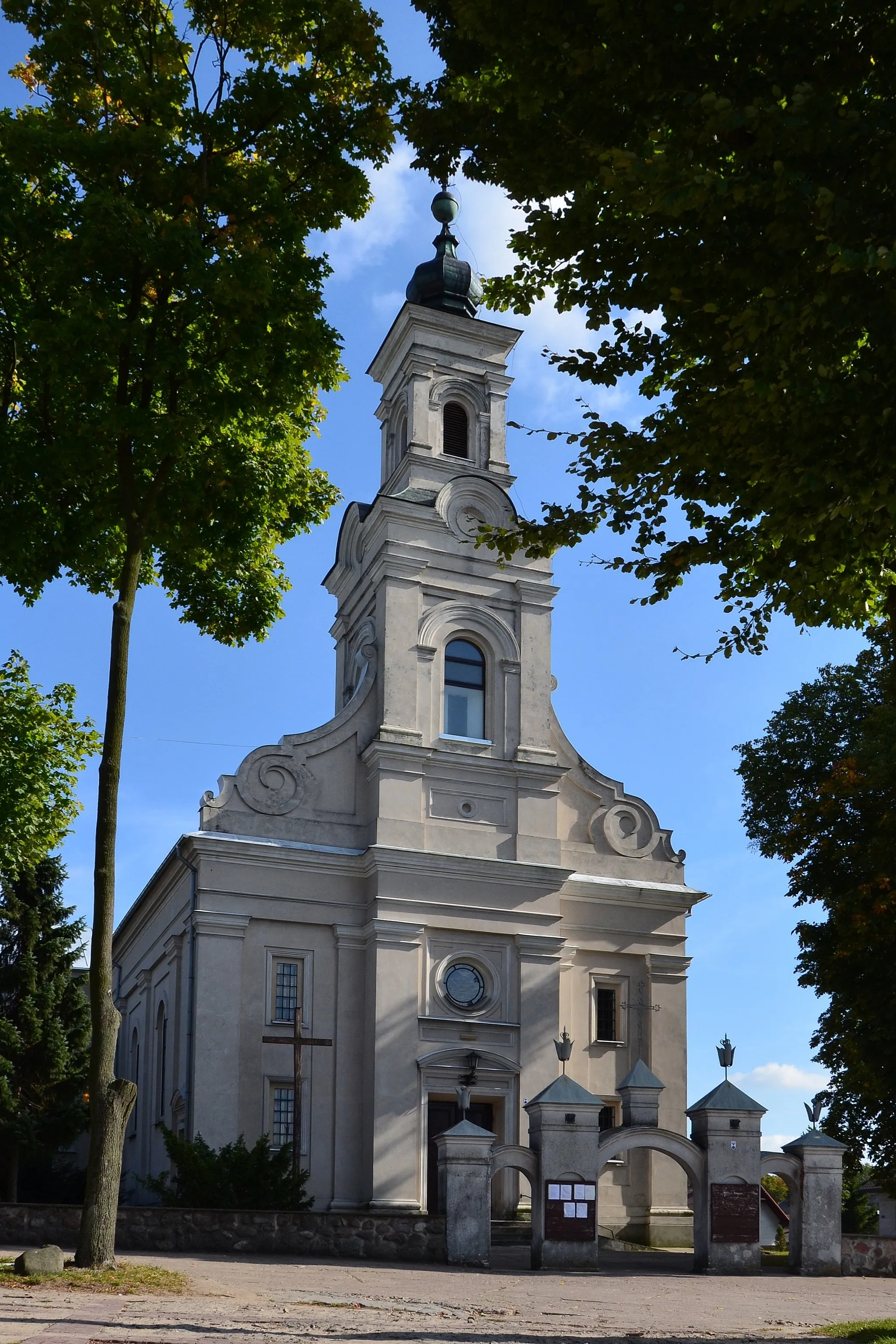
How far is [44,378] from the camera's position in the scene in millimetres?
16422

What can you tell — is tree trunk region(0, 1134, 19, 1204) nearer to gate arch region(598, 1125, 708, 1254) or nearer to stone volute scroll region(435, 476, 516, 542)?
gate arch region(598, 1125, 708, 1254)

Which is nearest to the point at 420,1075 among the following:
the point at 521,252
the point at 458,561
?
the point at 458,561

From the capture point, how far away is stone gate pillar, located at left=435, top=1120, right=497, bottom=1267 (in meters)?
21.0

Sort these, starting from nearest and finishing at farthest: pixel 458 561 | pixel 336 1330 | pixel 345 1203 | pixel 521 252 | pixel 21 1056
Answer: pixel 336 1330, pixel 521 252, pixel 345 1203, pixel 458 561, pixel 21 1056

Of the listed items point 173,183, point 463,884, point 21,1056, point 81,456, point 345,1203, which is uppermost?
point 173,183

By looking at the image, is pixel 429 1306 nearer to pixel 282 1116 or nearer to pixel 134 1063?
pixel 282 1116

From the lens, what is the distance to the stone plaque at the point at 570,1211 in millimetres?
21406

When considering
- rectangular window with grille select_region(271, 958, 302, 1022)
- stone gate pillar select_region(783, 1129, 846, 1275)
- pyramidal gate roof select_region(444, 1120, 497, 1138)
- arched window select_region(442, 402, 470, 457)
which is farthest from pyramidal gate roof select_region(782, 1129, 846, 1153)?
arched window select_region(442, 402, 470, 457)

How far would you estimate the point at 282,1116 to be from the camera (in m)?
28.0

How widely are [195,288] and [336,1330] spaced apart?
33.8ft

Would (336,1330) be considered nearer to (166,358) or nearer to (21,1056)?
(166,358)

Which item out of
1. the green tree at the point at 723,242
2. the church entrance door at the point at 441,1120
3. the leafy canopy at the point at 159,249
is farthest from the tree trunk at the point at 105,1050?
the church entrance door at the point at 441,1120

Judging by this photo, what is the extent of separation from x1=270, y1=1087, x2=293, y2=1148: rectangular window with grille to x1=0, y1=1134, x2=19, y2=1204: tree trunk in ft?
32.1

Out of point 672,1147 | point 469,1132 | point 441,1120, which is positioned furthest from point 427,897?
point 672,1147
